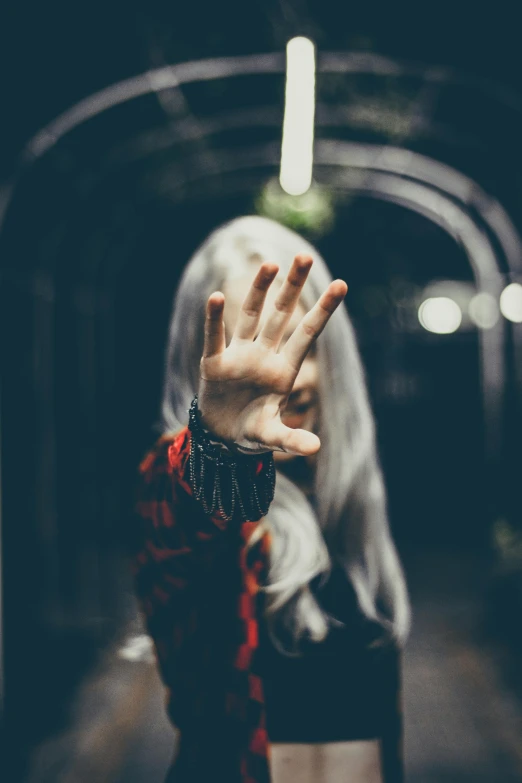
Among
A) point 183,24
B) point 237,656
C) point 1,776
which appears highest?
point 183,24

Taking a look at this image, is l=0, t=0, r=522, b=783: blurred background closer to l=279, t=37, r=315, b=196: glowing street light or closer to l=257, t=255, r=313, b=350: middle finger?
l=257, t=255, r=313, b=350: middle finger

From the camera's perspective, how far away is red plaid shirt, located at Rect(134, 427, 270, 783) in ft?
4.15

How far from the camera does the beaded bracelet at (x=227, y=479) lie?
1.09m

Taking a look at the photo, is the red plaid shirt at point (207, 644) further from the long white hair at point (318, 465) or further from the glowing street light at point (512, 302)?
the glowing street light at point (512, 302)

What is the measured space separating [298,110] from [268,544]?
227 centimetres

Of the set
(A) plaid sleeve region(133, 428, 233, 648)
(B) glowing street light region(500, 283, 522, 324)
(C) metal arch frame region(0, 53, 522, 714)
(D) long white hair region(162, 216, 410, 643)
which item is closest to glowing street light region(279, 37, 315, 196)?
(C) metal arch frame region(0, 53, 522, 714)

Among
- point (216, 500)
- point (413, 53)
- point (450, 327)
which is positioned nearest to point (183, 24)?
point (413, 53)

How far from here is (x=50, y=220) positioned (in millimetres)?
5262

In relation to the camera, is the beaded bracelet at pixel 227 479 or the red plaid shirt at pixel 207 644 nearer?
the beaded bracelet at pixel 227 479

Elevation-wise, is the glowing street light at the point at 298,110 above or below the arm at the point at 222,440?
above

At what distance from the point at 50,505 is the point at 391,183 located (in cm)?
414

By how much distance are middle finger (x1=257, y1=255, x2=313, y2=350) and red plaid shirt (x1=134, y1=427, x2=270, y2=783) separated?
29 cm

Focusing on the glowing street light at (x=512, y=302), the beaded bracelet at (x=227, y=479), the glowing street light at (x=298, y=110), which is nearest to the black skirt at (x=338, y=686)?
the beaded bracelet at (x=227, y=479)

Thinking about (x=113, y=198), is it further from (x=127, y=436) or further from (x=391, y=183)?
(x=127, y=436)
